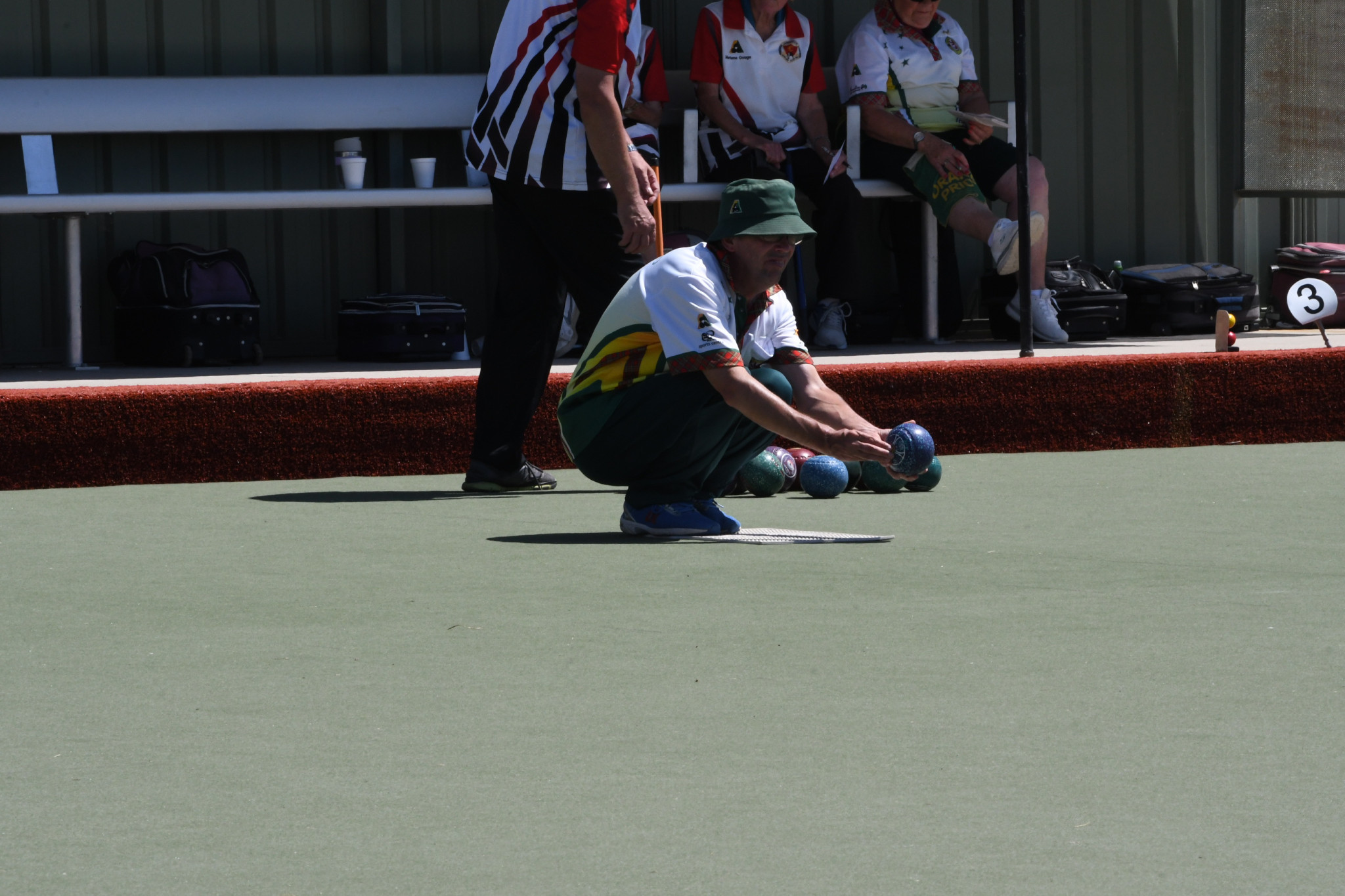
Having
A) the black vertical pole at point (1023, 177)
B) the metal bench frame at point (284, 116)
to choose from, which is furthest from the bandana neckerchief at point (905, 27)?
the black vertical pole at point (1023, 177)

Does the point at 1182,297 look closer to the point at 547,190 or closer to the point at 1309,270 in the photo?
the point at 1309,270

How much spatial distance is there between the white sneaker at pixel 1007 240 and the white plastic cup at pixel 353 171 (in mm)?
2294

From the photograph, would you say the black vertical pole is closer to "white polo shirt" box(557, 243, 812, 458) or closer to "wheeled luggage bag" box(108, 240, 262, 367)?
"white polo shirt" box(557, 243, 812, 458)

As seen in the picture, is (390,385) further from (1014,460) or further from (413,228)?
(413,228)

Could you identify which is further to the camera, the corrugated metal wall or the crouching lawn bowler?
the corrugated metal wall

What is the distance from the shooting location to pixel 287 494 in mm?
4836

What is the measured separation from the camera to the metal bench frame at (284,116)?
22.1 feet

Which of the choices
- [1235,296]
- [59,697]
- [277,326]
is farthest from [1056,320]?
[59,697]

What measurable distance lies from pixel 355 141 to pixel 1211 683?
204 inches

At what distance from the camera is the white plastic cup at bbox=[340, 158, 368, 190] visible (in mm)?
6973

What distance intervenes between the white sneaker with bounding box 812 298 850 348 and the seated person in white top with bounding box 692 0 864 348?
1 centimetres

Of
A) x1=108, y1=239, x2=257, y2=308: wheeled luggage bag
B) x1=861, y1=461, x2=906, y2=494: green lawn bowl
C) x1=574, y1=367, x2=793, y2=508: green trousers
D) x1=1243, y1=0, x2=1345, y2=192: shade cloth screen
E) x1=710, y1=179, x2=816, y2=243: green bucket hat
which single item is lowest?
x1=861, y1=461, x2=906, y2=494: green lawn bowl

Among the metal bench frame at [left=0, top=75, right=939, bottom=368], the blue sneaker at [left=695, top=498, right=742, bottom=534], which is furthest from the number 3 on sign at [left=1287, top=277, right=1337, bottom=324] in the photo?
the blue sneaker at [left=695, top=498, right=742, bottom=534]

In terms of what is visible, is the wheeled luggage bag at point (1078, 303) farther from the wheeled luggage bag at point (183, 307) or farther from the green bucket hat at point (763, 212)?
the green bucket hat at point (763, 212)
